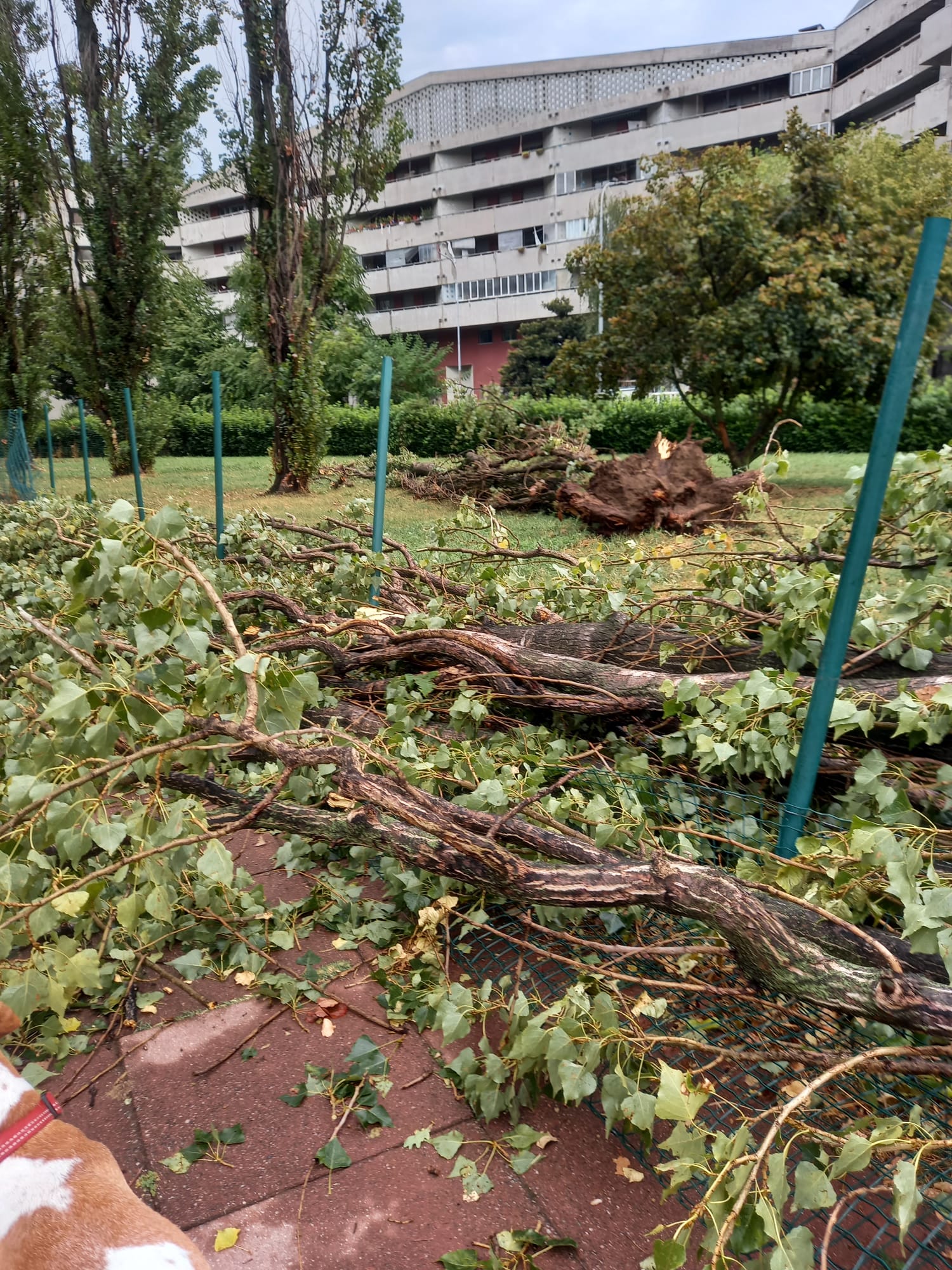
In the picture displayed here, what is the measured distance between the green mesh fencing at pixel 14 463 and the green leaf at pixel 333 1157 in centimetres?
1194

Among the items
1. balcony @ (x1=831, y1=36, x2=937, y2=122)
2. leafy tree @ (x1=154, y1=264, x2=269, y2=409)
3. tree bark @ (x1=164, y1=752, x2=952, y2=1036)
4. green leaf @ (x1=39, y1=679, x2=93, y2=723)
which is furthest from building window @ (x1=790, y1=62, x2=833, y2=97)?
green leaf @ (x1=39, y1=679, x2=93, y2=723)

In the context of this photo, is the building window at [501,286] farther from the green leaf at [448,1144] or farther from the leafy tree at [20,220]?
the green leaf at [448,1144]

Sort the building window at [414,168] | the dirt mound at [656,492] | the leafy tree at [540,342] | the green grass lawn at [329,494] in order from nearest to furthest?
the dirt mound at [656,492] < the green grass lawn at [329,494] < the leafy tree at [540,342] < the building window at [414,168]

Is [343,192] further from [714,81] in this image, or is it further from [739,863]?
[714,81]

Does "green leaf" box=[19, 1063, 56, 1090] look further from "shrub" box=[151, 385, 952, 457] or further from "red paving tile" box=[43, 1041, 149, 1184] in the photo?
"shrub" box=[151, 385, 952, 457]

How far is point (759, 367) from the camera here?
11570 mm

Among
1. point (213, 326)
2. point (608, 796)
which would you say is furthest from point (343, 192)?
point (213, 326)

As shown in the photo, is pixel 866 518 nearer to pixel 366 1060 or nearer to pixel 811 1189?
pixel 811 1189

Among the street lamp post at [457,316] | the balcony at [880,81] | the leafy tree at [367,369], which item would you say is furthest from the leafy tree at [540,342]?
the balcony at [880,81]

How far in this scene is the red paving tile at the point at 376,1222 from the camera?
1493 mm

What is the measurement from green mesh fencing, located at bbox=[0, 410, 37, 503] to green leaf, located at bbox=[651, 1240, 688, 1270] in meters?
12.6

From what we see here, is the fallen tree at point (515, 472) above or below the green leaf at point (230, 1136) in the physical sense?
above

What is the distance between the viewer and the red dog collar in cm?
129

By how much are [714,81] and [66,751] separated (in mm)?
47149
